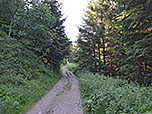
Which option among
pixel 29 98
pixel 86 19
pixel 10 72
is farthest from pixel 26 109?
pixel 86 19

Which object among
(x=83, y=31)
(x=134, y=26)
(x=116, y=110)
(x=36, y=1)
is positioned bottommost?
(x=116, y=110)

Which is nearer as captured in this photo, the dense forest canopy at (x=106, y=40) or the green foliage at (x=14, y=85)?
the green foliage at (x=14, y=85)

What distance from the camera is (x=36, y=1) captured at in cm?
960

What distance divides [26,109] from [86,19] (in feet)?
46.7

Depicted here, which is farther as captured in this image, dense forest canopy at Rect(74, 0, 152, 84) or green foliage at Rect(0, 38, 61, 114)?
dense forest canopy at Rect(74, 0, 152, 84)

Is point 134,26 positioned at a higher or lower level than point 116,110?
higher

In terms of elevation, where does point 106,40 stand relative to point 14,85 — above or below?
above

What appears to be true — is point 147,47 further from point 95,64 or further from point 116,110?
point 95,64

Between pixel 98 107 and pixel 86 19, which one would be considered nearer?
pixel 98 107

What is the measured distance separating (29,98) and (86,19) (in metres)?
13.4

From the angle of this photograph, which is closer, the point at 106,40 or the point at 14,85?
the point at 14,85

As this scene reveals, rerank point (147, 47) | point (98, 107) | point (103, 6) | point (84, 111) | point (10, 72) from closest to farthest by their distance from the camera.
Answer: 1. point (98, 107)
2. point (84, 111)
3. point (147, 47)
4. point (10, 72)
5. point (103, 6)

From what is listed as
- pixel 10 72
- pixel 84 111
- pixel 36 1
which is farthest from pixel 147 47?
pixel 10 72

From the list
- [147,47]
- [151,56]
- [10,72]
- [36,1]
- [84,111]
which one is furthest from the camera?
[36,1]
